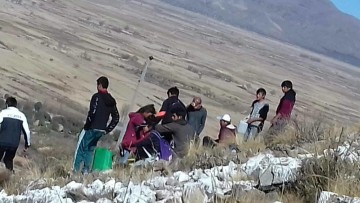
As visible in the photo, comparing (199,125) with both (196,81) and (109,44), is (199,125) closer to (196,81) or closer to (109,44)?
(196,81)

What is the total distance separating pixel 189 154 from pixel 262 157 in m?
1.29

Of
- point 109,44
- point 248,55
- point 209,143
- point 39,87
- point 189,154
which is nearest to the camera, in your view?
point 189,154

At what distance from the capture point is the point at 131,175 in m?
6.18

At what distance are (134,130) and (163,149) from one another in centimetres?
87

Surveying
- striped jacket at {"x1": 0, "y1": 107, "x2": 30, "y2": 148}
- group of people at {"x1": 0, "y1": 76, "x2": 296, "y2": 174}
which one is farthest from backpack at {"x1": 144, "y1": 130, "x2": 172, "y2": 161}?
striped jacket at {"x1": 0, "y1": 107, "x2": 30, "y2": 148}

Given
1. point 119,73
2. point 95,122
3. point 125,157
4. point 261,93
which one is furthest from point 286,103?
point 119,73

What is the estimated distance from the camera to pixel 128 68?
45500 mm

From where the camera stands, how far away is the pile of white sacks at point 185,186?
5258 millimetres

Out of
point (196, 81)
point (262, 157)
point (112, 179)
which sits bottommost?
point (196, 81)

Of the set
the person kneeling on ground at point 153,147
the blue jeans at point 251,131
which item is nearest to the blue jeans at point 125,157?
the person kneeling on ground at point 153,147

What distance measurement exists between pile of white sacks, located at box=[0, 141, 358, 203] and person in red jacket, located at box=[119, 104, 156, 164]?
77.8 inches

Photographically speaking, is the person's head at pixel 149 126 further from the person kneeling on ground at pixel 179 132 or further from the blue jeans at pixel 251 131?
the blue jeans at pixel 251 131

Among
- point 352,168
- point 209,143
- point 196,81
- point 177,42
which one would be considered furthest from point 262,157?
point 177,42

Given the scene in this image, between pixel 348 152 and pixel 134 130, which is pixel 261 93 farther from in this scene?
pixel 348 152
